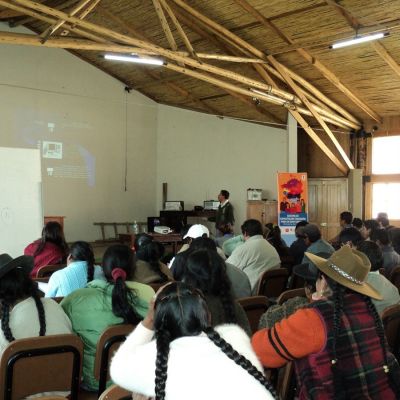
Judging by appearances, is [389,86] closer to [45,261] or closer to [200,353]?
[45,261]

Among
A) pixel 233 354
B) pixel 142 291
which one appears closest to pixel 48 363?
pixel 142 291

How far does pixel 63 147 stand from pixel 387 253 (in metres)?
7.45

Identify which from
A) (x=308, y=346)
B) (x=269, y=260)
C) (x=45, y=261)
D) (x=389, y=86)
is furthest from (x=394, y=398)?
(x=389, y=86)

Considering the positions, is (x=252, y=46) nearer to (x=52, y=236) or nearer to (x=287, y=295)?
(x=52, y=236)

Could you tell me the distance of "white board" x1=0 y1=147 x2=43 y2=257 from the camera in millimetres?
5844

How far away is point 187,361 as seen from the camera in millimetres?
1271

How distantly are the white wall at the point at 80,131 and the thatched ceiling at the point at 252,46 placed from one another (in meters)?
0.55

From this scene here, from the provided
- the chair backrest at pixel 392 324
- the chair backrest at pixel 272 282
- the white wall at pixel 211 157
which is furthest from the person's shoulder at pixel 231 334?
the white wall at pixel 211 157

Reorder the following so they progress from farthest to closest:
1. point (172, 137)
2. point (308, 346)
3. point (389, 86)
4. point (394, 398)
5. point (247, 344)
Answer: point (172, 137)
point (389, 86)
point (394, 398)
point (308, 346)
point (247, 344)

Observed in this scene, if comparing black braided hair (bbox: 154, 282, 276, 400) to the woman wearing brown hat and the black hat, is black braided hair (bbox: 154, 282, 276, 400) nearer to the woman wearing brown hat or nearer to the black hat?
the woman wearing brown hat

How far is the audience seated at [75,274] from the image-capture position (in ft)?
10.9

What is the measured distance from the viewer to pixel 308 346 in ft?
5.29

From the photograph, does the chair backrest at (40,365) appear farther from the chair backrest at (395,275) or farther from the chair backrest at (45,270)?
the chair backrest at (395,275)

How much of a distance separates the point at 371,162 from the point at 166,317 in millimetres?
11154
